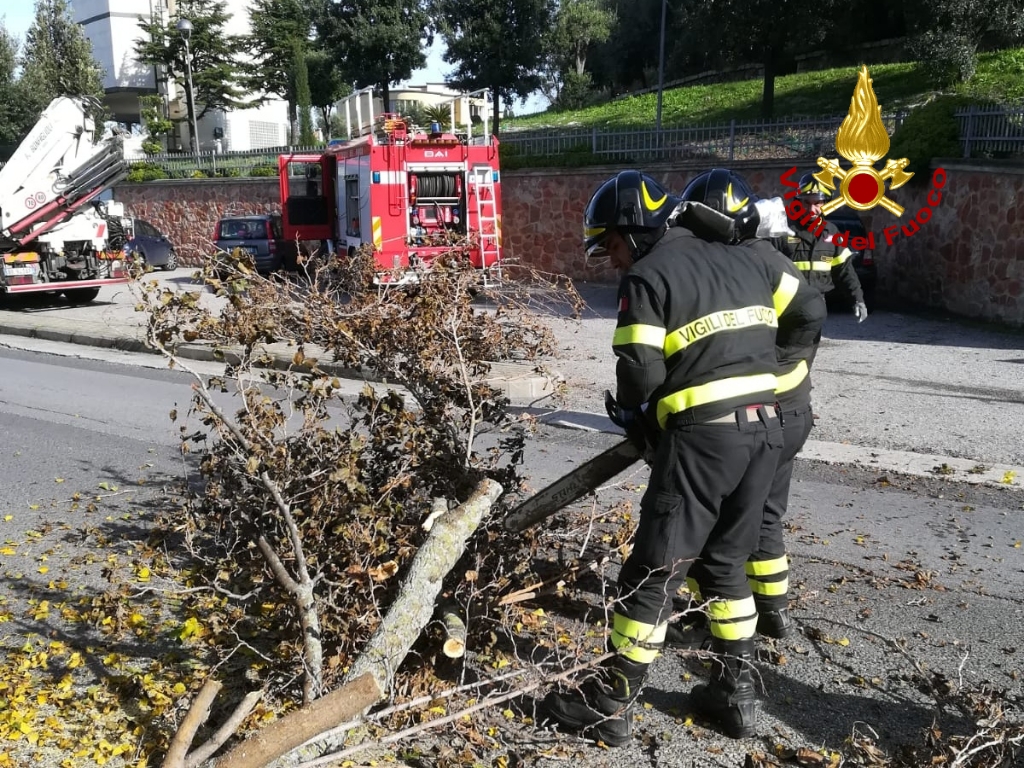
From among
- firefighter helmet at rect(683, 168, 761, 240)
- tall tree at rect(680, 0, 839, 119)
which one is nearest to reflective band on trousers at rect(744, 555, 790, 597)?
firefighter helmet at rect(683, 168, 761, 240)

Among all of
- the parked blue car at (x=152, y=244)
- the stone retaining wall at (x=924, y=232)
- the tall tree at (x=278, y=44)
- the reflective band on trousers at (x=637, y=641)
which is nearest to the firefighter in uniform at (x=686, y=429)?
the reflective band on trousers at (x=637, y=641)

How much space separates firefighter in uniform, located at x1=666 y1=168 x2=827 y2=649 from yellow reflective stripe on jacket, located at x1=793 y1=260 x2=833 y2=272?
1918 millimetres

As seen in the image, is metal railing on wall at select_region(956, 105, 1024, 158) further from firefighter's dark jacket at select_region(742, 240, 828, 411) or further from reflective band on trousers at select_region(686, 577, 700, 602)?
reflective band on trousers at select_region(686, 577, 700, 602)

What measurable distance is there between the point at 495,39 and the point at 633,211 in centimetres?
3199

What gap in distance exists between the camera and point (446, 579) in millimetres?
3641

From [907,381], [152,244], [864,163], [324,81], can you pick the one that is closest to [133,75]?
[324,81]

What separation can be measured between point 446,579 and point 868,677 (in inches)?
67.6

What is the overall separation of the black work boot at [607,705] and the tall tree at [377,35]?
108 feet

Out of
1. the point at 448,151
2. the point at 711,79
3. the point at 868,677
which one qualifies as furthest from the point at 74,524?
the point at 711,79

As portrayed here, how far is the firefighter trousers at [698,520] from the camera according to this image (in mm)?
2975

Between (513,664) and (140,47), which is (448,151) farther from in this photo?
(140,47)

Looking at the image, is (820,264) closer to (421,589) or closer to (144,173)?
(421,589)

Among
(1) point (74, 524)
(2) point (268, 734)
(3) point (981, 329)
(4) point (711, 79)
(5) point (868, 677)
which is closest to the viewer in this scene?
(2) point (268, 734)

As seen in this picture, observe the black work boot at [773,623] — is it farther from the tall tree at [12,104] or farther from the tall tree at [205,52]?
the tall tree at [12,104]
